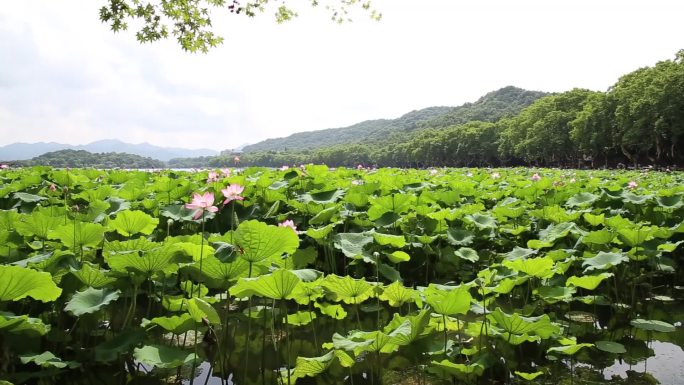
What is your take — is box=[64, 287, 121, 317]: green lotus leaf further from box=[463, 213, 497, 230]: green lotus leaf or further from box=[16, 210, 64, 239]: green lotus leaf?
box=[463, 213, 497, 230]: green lotus leaf

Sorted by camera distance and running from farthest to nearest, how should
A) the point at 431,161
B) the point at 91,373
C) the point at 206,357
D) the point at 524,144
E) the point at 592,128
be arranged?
the point at 431,161 < the point at 524,144 < the point at 592,128 < the point at 206,357 < the point at 91,373

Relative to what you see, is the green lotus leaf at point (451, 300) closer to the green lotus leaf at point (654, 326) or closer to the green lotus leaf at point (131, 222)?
the green lotus leaf at point (654, 326)

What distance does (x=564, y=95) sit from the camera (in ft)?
193

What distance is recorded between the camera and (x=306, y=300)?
2607 millimetres

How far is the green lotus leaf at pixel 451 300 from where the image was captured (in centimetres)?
211

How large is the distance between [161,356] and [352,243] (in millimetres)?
1704

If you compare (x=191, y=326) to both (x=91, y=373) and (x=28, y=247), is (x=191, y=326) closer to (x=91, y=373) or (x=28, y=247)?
(x=91, y=373)

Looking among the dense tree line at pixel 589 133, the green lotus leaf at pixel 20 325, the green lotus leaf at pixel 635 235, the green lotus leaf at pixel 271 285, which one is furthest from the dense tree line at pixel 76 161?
the dense tree line at pixel 589 133

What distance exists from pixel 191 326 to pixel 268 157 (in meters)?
121

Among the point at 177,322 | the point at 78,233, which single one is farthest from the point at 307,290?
the point at 78,233

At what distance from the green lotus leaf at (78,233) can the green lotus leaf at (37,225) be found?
27 centimetres

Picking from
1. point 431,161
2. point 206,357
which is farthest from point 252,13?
point 431,161

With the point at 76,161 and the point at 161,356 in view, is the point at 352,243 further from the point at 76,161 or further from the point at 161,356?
the point at 76,161

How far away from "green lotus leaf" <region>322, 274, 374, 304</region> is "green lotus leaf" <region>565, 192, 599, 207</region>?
389 cm
